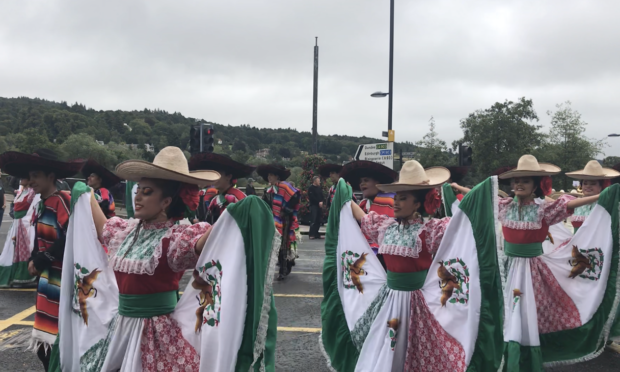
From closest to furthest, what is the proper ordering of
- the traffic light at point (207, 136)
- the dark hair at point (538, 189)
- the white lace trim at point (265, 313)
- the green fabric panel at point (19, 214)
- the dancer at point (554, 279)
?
the white lace trim at point (265, 313) → the dancer at point (554, 279) → the dark hair at point (538, 189) → the green fabric panel at point (19, 214) → the traffic light at point (207, 136)

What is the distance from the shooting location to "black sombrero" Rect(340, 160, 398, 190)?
545cm

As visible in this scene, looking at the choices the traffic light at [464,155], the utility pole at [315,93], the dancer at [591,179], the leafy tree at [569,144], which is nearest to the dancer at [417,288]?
the dancer at [591,179]

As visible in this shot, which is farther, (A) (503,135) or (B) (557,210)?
(A) (503,135)

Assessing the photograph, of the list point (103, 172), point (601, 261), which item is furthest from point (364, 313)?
point (103, 172)

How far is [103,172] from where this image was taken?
7617 mm

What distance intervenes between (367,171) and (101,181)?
4554mm

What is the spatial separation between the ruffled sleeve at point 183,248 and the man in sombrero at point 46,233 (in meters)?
1.61

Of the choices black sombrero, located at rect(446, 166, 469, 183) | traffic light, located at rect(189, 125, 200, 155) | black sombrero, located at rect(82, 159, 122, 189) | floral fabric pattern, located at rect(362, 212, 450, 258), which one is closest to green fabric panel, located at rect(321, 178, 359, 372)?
floral fabric pattern, located at rect(362, 212, 450, 258)

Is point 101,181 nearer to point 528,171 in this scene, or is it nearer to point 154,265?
point 154,265

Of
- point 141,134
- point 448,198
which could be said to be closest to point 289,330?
point 448,198

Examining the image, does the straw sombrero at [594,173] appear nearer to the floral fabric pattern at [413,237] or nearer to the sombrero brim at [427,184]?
the sombrero brim at [427,184]

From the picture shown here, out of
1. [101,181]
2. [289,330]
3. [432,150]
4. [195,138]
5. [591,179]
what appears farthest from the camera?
[432,150]

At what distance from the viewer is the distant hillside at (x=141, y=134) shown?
236 ft

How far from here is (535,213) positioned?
5203 mm
